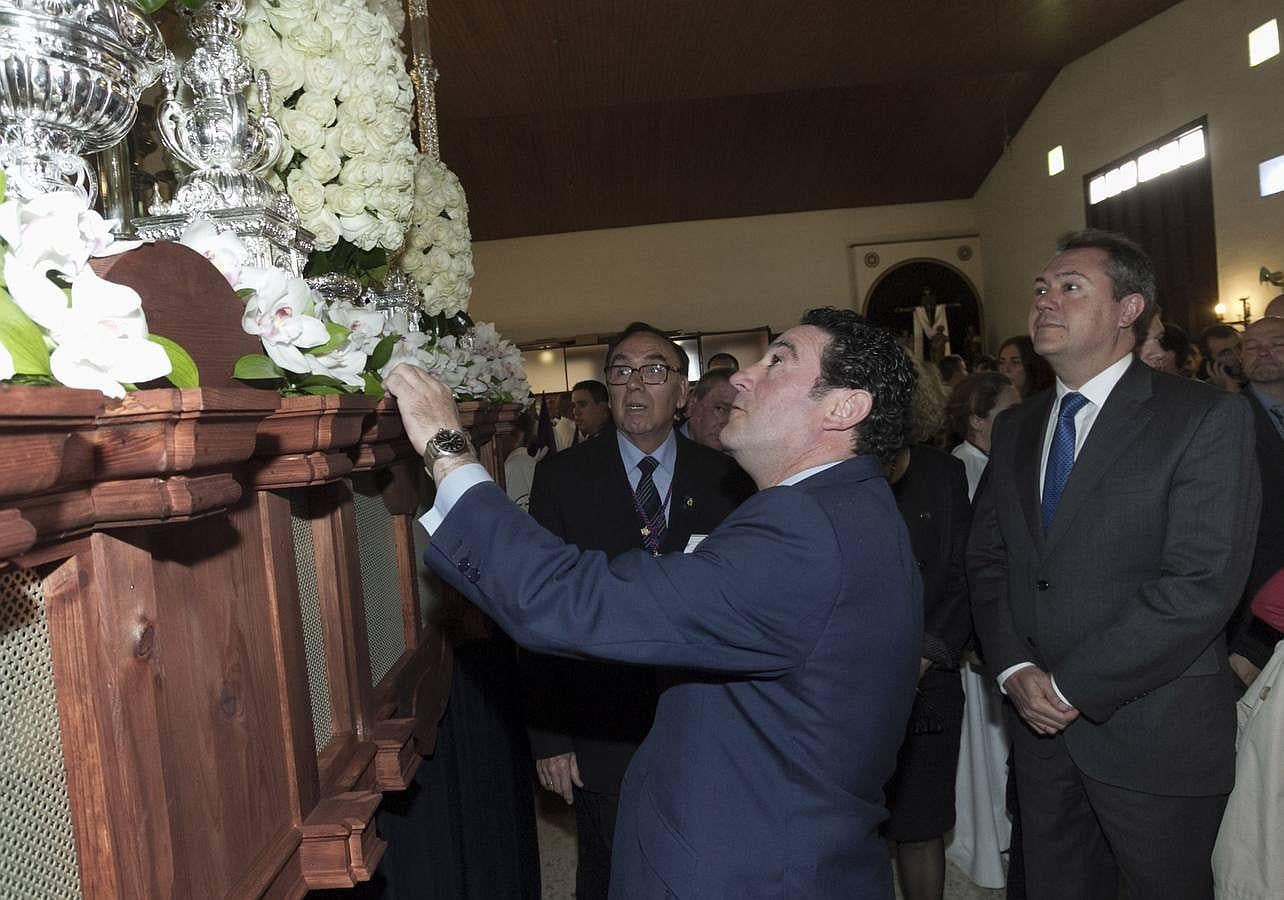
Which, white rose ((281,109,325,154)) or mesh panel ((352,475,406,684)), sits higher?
white rose ((281,109,325,154))

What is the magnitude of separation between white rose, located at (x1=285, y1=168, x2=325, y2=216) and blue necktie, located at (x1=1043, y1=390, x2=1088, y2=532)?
1911 millimetres

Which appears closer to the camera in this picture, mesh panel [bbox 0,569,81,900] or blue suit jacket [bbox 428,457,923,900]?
mesh panel [bbox 0,569,81,900]

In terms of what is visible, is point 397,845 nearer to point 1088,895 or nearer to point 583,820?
point 583,820

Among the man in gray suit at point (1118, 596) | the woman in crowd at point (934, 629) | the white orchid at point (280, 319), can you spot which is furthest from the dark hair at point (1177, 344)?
the white orchid at point (280, 319)

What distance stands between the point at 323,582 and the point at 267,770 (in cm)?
39

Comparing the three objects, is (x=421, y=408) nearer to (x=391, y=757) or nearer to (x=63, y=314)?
(x=391, y=757)

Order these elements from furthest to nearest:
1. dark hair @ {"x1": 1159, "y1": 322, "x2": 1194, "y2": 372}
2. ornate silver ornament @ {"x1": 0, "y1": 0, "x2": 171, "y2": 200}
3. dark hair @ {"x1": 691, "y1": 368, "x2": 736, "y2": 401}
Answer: dark hair @ {"x1": 1159, "y1": 322, "x2": 1194, "y2": 372}, dark hair @ {"x1": 691, "y1": 368, "x2": 736, "y2": 401}, ornate silver ornament @ {"x1": 0, "y1": 0, "x2": 171, "y2": 200}

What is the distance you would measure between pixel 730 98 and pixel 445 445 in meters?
12.3

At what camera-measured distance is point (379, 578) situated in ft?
6.25

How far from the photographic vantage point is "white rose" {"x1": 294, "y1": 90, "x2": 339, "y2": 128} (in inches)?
61.3

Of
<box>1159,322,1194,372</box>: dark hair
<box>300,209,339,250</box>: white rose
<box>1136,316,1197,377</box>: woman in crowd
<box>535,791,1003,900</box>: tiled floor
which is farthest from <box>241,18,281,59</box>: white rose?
<box>1159,322,1194,372</box>: dark hair

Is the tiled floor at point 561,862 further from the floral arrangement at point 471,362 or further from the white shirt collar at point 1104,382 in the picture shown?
the white shirt collar at point 1104,382

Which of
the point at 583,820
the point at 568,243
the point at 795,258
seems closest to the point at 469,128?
the point at 568,243

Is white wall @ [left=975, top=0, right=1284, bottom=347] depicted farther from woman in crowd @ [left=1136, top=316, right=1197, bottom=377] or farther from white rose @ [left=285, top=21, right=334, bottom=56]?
white rose @ [left=285, top=21, right=334, bottom=56]
